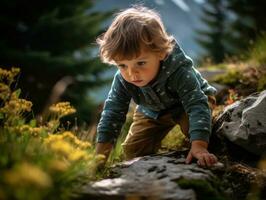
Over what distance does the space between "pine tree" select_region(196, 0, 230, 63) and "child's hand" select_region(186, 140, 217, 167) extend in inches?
1032

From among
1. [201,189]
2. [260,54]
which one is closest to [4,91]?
[201,189]

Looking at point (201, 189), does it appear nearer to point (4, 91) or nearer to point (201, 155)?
point (201, 155)

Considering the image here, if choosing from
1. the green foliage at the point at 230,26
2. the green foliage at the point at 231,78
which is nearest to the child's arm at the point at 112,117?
the green foliage at the point at 231,78

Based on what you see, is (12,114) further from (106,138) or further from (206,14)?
(206,14)

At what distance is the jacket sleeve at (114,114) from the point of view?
4074 mm

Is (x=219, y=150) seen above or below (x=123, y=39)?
below

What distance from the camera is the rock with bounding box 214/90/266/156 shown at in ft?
12.2

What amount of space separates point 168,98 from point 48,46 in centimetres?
1381

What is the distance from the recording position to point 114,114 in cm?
420

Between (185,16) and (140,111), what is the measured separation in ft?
533

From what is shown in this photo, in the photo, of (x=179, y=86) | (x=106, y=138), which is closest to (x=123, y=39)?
(x=179, y=86)

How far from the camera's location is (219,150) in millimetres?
4055

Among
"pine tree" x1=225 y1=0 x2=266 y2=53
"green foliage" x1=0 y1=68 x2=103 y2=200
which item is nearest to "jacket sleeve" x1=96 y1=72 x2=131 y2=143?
"green foliage" x1=0 y1=68 x2=103 y2=200

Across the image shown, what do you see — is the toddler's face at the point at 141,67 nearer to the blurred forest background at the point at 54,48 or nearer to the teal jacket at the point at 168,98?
the teal jacket at the point at 168,98
